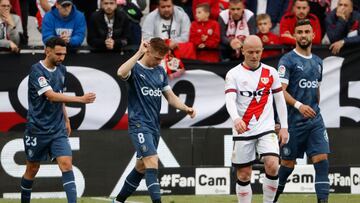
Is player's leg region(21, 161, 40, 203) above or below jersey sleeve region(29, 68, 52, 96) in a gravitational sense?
below

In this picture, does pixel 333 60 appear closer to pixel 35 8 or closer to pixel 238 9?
pixel 238 9

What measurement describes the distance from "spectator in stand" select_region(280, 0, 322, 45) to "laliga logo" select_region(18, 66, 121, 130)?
2946mm

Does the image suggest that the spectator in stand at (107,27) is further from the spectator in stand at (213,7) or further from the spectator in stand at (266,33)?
the spectator in stand at (266,33)

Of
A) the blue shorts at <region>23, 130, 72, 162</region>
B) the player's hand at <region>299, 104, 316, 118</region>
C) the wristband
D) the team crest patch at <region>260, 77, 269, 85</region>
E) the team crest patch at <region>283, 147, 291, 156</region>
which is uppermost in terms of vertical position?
the team crest patch at <region>260, 77, 269, 85</region>

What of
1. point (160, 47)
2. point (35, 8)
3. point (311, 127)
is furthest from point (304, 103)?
point (35, 8)

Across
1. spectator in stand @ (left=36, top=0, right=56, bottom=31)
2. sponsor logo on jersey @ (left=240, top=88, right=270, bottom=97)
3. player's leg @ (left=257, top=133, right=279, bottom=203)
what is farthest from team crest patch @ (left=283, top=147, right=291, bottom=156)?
spectator in stand @ (left=36, top=0, right=56, bottom=31)

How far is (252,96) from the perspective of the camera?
12.7 meters

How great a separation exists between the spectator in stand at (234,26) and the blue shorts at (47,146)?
15.9ft

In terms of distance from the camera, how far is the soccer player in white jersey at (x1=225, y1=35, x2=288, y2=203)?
41.6 ft

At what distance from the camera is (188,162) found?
55.3 feet

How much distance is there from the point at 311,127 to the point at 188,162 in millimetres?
3459

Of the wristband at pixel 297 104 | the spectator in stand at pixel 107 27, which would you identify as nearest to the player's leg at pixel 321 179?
the wristband at pixel 297 104

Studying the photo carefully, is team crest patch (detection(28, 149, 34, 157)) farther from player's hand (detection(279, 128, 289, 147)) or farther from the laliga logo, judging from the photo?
the laliga logo

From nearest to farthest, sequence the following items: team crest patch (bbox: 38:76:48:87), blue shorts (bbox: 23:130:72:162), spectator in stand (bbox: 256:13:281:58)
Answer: team crest patch (bbox: 38:76:48:87) → blue shorts (bbox: 23:130:72:162) → spectator in stand (bbox: 256:13:281:58)
